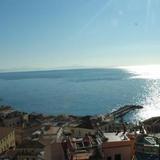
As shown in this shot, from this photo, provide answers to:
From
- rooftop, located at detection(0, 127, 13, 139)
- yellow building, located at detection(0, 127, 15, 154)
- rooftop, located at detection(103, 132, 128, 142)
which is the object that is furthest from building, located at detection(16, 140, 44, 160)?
rooftop, located at detection(103, 132, 128, 142)

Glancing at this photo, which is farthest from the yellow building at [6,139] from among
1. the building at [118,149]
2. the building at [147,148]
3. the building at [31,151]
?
the building at [147,148]

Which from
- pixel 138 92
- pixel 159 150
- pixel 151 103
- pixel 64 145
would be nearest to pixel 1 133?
pixel 64 145

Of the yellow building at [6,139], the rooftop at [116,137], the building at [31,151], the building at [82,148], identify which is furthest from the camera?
the yellow building at [6,139]

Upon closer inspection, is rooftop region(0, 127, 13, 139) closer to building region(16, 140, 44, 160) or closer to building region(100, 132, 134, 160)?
building region(16, 140, 44, 160)

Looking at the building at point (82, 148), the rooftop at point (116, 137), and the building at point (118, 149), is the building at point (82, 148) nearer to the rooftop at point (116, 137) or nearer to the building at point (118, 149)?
the building at point (118, 149)

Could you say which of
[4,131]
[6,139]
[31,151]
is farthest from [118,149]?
[4,131]

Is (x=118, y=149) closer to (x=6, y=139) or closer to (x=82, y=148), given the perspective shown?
(x=82, y=148)

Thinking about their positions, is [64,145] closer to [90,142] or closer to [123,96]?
[90,142]

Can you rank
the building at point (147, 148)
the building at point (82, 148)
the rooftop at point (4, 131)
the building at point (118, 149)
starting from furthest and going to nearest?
the rooftop at point (4, 131) → the building at point (118, 149) → the building at point (82, 148) → the building at point (147, 148)
